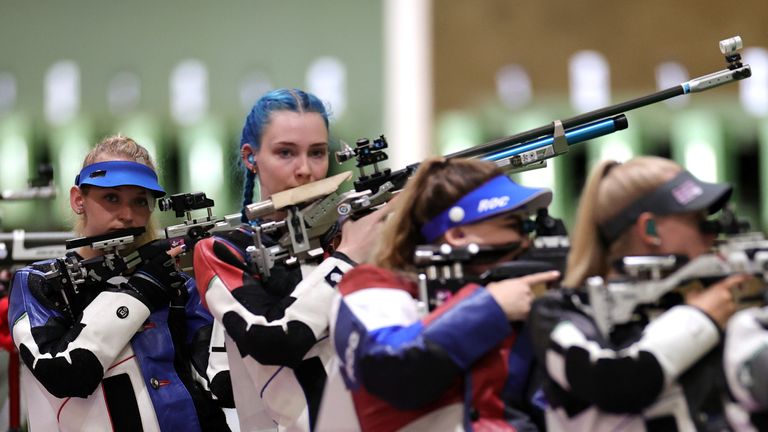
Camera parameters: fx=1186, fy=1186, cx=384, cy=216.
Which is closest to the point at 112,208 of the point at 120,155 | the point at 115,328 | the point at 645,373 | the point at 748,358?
the point at 120,155

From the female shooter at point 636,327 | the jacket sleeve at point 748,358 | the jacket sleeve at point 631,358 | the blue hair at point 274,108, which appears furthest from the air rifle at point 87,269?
the jacket sleeve at point 748,358

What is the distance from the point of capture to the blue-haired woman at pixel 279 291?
3.07 m

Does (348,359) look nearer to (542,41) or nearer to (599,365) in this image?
(599,365)

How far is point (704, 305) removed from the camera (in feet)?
7.29

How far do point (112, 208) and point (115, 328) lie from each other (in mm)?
458

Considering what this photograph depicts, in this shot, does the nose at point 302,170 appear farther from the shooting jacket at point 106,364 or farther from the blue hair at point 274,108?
the shooting jacket at point 106,364

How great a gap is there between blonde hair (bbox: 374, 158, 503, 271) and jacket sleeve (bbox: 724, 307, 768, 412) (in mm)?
712

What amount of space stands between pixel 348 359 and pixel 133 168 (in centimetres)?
149

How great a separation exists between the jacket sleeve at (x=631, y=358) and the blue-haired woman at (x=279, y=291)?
3.02ft

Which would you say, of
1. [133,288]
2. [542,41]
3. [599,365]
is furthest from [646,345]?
[542,41]

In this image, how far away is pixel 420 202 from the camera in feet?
8.89

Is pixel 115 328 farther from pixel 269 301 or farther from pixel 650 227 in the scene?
pixel 650 227

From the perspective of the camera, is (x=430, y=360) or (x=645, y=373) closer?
(x=645, y=373)

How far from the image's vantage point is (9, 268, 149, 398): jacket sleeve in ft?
11.5
